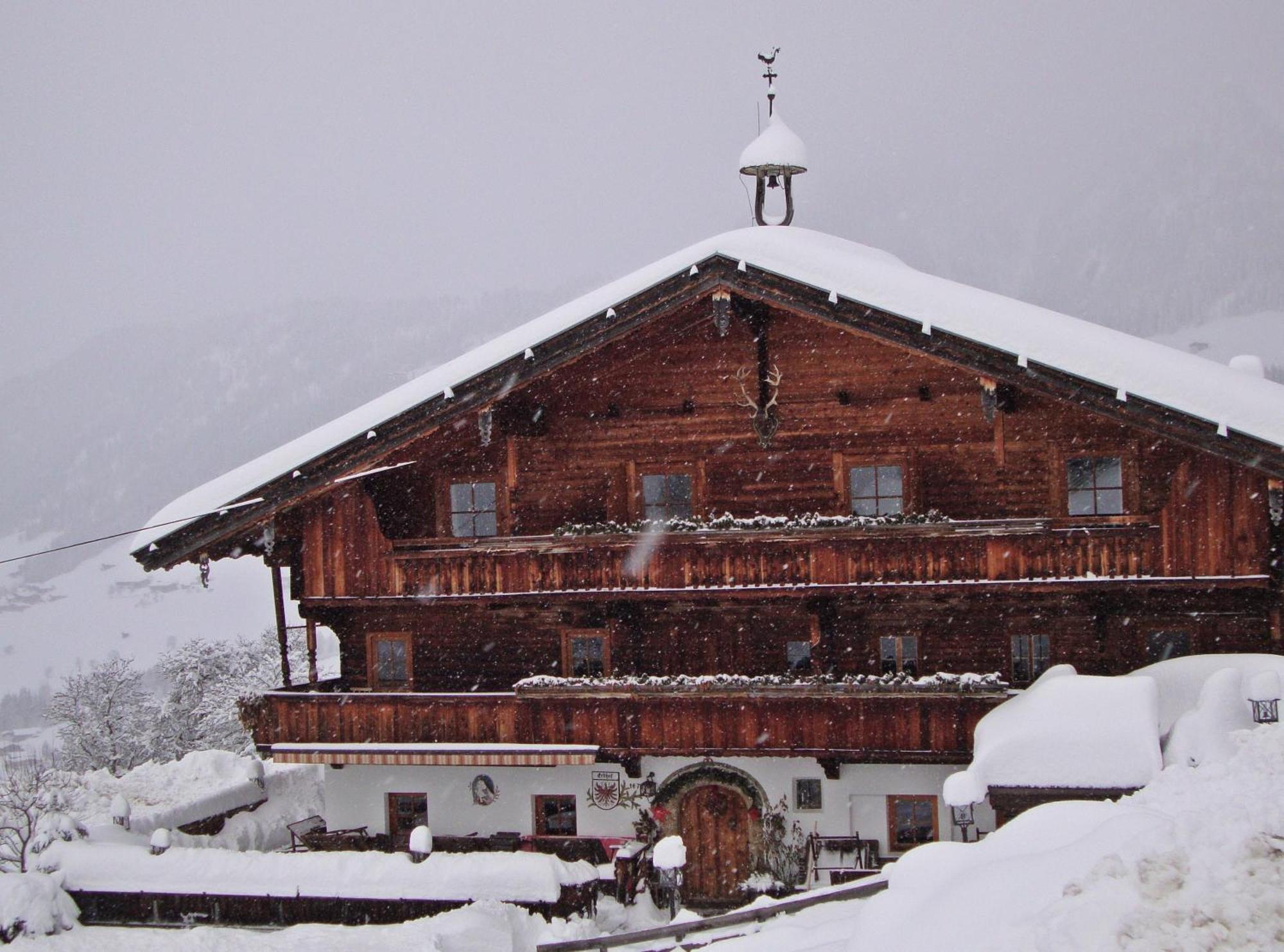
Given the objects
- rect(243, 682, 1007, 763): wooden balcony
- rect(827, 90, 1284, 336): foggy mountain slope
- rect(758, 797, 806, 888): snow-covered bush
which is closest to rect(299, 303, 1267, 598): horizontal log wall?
rect(243, 682, 1007, 763): wooden balcony

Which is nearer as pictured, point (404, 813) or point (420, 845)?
point (420, 845)

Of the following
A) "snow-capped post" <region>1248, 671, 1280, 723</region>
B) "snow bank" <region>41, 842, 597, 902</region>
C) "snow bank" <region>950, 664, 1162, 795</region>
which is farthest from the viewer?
"snow bank" <region>41, 842, 597, 902</region>

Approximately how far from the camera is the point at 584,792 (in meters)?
19.4

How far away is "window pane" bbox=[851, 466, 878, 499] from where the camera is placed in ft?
63.5

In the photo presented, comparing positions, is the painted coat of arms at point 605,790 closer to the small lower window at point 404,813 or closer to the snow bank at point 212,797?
the small lower window at point 404,813

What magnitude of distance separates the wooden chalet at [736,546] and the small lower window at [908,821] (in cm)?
6

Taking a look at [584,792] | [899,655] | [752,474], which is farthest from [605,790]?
[752,474]

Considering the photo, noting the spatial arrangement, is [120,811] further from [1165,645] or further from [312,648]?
[1165,645]

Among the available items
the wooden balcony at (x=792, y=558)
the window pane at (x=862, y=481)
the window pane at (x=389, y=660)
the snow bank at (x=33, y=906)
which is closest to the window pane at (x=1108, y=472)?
the wooden balcony at (x=792, y=558)

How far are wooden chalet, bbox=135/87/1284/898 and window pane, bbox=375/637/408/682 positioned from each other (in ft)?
0.30

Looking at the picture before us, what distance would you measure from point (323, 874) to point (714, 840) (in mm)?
5958

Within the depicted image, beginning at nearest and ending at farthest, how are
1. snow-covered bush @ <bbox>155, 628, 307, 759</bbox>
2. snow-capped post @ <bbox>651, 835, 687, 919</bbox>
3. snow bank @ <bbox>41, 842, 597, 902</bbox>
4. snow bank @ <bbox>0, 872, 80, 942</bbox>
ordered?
1. snow-capped post @ <bbox>651, 835, 687, 919</bbox>
2. snow bank @ <bbox>41, 842, 597, 902</bbox>
3. snow bank @ <bbox>0, 872, 80, 942</bbox>
4. snow-covered bush @ <bbox>155, 628, 307, 759</bbox>

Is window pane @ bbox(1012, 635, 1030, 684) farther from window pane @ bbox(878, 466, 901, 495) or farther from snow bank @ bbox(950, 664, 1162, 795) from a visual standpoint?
window pane @ bbox(878, 466, 901, 495)

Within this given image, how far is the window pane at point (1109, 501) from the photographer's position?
18.3 meters
